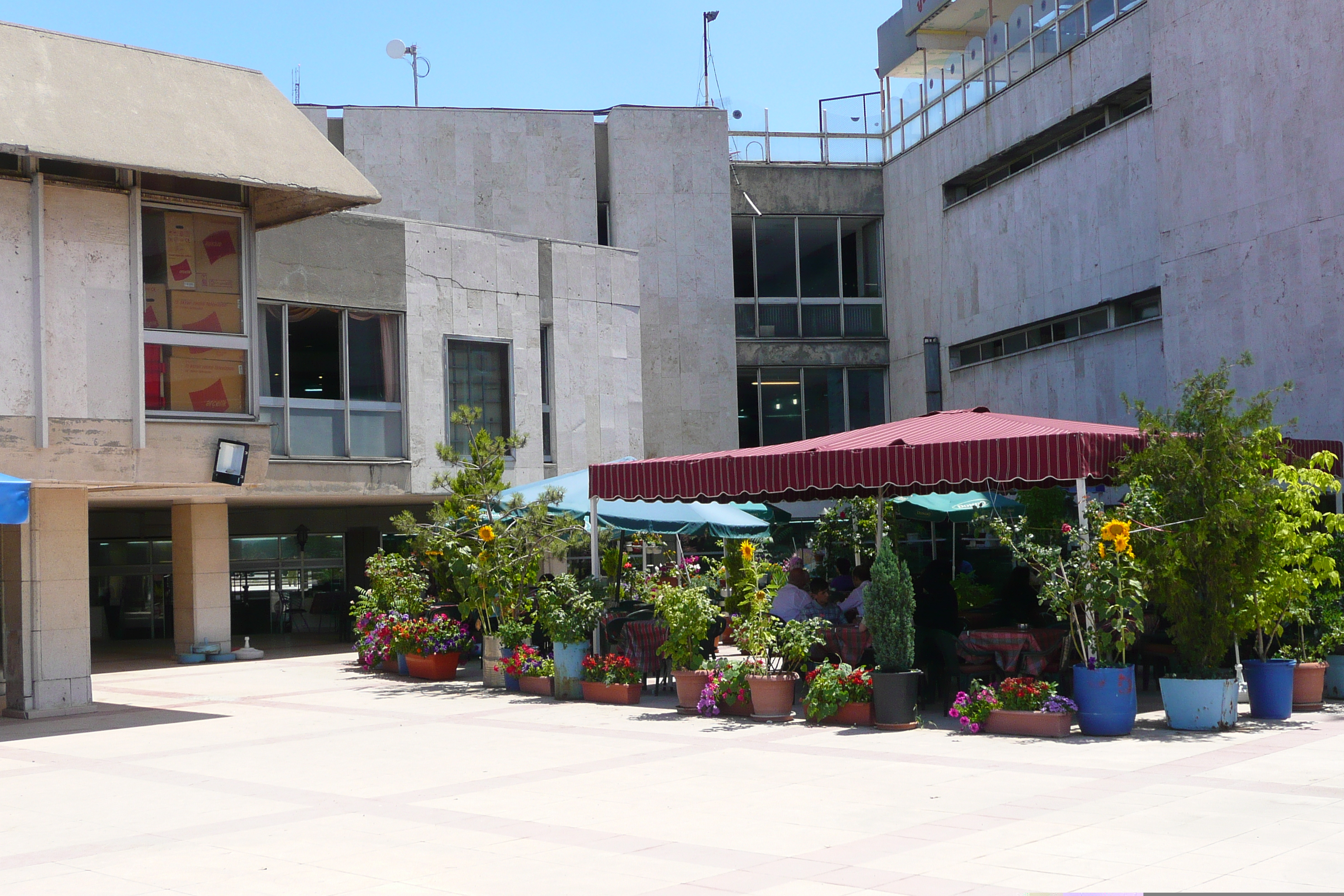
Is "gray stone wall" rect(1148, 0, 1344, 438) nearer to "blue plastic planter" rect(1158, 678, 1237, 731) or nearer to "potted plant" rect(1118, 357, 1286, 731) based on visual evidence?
"potted plant" rect(1118, 357, 1286, 731)

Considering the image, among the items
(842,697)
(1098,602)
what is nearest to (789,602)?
(842,697)

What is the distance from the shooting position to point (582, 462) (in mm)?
25188

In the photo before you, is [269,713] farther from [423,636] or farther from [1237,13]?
[1237,13]

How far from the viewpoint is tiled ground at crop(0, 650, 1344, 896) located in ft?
21.2

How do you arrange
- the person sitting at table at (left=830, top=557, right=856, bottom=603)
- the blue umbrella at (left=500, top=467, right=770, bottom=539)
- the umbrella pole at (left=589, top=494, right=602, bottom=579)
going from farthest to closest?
1. the blue umbrella at (left=500, top=467, right=770, bottom=539)
2. the person sitting at table at (left=830, top=557, right=856, bottom=603)
3. the umbrella pole at (left=589, top=494, right=602, bottom=579)

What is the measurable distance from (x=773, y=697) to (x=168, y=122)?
8.91m

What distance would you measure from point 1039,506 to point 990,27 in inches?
496

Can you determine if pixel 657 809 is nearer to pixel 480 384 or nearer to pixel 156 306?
pixel 156 306

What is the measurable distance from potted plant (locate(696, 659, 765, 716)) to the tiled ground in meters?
0.38

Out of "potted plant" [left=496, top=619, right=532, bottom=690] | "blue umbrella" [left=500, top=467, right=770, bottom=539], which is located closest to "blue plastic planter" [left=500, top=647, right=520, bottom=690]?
"potted plant" [left=496, top=619, right=532, bottom=690]

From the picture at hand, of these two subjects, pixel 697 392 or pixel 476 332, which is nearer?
pixel 476 332

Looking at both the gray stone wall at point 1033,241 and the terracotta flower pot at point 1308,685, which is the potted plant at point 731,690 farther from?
the gray stone wall at point 1033,241

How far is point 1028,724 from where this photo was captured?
11000mm

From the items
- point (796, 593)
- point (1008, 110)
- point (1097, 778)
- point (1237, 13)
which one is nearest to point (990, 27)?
point (1008, 110)
